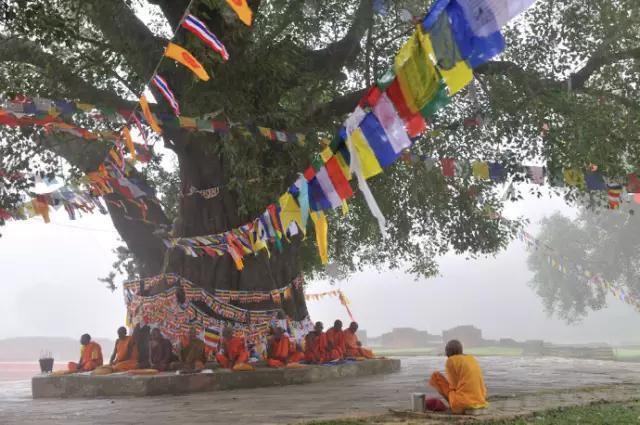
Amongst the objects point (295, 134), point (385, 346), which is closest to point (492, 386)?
point (295, 134)

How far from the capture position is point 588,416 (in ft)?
22.4

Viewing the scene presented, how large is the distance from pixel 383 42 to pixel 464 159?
375 cm

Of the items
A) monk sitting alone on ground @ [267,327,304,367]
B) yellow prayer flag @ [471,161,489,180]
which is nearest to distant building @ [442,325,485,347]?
yellow prayer flag @ [471,161,489,180]

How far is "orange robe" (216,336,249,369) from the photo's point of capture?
13.2 meters

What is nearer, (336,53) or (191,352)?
(191,352)

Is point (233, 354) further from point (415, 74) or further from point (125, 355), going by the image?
point (415, 74)

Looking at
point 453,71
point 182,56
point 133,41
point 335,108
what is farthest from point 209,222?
point 453,71

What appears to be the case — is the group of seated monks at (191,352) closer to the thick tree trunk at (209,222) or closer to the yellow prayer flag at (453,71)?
the thick tree trunk at (209,222)

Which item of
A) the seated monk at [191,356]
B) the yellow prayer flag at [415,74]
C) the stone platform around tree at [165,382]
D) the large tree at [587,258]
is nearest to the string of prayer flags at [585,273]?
the large tree at [587,258]

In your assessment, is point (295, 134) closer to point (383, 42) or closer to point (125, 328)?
point (383, 42)

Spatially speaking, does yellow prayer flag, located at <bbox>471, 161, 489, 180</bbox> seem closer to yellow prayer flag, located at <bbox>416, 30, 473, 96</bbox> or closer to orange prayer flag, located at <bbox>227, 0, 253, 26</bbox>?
orange prayer flag, located at <bbox>227, 0, 253, 26</bbox>

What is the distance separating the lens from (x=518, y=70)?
13492mm

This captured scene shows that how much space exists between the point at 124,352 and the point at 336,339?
182 inches

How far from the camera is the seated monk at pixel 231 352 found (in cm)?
1324
